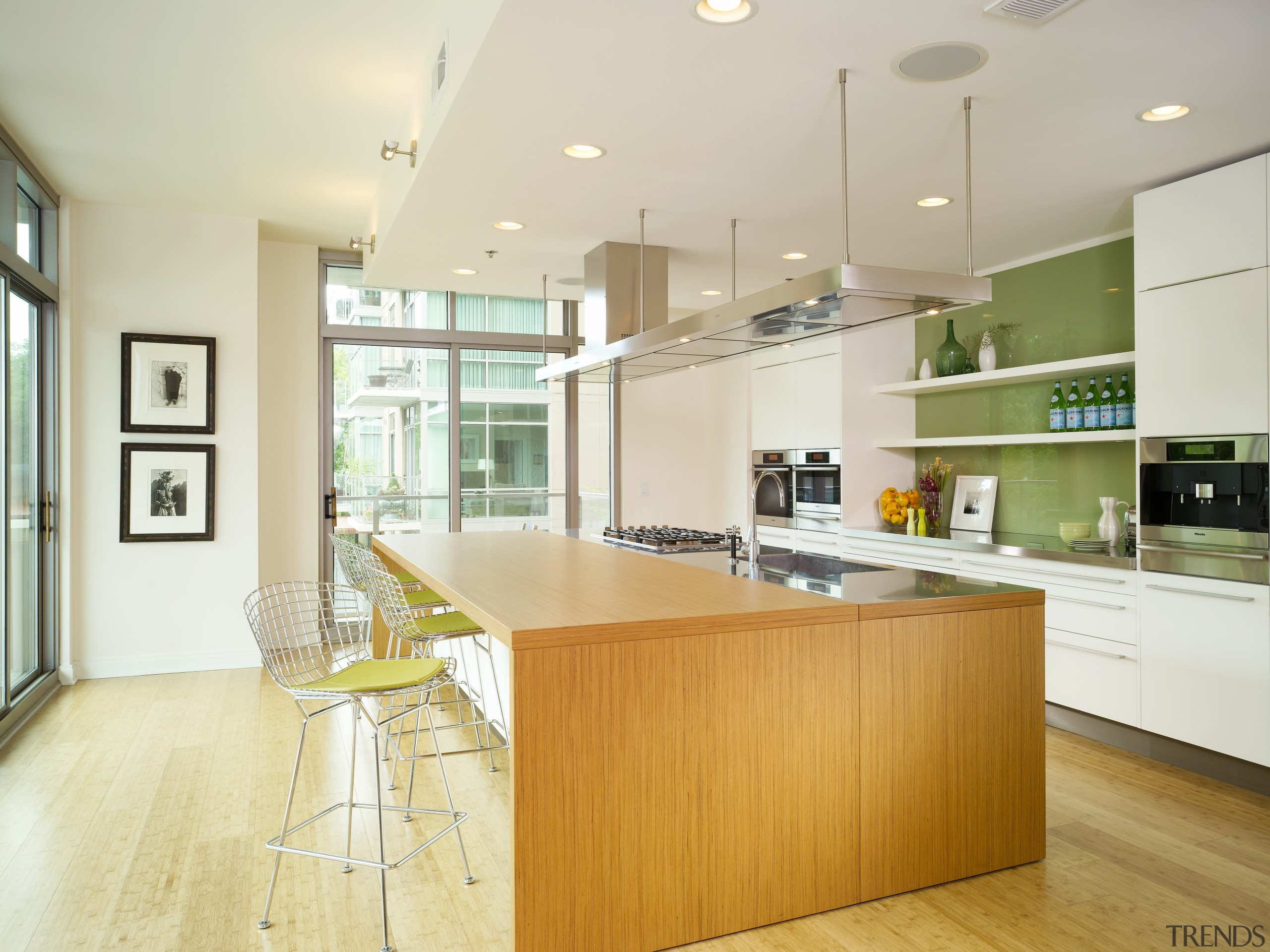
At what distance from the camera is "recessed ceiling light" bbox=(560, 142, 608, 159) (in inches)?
122

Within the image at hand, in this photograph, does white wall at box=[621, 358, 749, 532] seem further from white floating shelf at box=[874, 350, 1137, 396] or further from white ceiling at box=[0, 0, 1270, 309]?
white ceiling at box=[0, 0, 1270, 309]

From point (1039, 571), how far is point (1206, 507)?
0.87 m

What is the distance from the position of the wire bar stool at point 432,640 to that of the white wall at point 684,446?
9.42 ft

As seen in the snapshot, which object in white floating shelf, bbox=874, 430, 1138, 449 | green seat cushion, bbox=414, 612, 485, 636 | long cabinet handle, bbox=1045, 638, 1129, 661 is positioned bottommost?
long cabinet handle, bbox=1045, 638, 1129, 661

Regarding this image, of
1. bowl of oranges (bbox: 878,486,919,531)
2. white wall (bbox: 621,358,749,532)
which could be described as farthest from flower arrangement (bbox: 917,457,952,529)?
white wall (bbox: 621,358,749,532)

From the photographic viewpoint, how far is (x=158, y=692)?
473 cm

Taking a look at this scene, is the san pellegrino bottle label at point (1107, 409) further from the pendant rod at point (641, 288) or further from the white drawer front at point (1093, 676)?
the pendant rod at point (641, 288)

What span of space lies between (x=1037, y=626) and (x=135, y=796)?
3.26 meters

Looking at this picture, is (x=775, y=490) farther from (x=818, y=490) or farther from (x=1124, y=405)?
(x=1124, y=405)

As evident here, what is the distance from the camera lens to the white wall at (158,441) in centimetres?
→ 496

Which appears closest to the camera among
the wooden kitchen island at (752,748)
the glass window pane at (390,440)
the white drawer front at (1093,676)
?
the wooden kitchen island at (752,748)

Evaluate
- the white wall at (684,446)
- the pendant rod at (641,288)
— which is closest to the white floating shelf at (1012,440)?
the white wall at (684,446)

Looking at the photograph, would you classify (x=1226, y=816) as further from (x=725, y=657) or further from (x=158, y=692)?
(x=158, y=692)

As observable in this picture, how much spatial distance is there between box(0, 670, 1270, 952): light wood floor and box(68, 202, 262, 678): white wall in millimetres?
1301
